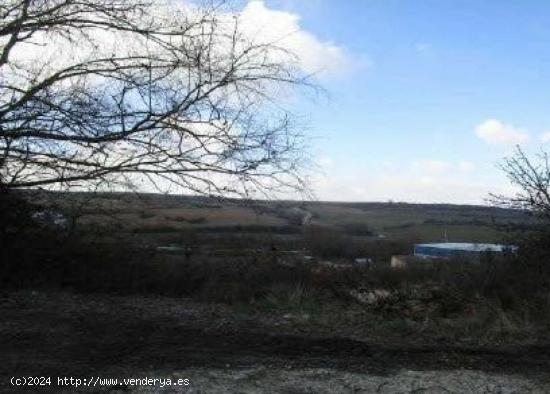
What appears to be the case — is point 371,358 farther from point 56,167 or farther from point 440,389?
point 56,167

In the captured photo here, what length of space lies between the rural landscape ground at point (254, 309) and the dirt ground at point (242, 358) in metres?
0.02

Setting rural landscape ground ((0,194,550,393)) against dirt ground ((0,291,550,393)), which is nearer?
dirt ground ((0,291,550,393))

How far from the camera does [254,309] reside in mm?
8469

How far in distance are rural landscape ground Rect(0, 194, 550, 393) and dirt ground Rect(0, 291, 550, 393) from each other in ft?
0.06

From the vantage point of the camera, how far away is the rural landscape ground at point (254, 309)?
573 cm

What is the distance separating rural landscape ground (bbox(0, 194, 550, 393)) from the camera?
5.73 metres

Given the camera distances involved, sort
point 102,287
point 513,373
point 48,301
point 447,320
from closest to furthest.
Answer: point 513,373, point 447,320, point 48,301, point 102,287

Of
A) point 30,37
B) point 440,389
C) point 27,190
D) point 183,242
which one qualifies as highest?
point 30,37

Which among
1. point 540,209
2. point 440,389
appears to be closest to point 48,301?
point 440,389

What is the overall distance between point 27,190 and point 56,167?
1.91 feet

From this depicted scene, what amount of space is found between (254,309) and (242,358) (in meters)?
2.41

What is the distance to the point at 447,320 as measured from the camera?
316 inches

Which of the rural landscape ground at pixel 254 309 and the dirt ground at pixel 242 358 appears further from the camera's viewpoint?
the rural landscape ground at pixel 254 309

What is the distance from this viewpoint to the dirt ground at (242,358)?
18.0 ft
